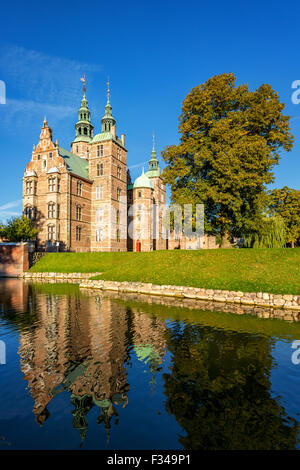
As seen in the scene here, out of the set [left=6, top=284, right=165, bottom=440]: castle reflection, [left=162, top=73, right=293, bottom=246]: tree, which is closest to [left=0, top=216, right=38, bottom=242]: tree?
[left=162, top=73, right=293, bottom=246]: tree

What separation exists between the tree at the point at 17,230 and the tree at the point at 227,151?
2440cm

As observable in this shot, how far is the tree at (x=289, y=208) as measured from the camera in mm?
36312

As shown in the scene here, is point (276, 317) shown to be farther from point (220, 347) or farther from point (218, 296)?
point (220, 347)

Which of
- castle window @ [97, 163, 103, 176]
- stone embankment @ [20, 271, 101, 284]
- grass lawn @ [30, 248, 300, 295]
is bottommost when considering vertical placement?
stone embankment @ [20, 271, 101, 284]

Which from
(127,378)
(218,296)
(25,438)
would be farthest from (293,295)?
(25,438)

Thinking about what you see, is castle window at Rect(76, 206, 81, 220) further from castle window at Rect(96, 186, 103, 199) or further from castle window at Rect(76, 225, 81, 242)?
castle window at Rect(96, 186, 103, 199)

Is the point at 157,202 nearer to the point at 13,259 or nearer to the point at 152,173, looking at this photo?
the point at 152,173

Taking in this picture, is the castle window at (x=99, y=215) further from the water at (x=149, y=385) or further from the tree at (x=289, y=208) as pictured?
the water at (x=149, y=385)

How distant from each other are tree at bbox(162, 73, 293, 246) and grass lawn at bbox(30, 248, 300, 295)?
3.48m

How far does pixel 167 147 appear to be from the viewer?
26.5 meters

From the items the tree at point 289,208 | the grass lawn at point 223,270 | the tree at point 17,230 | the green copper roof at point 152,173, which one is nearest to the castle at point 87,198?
the tree at point 17,230

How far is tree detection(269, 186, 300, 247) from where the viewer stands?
3631cm

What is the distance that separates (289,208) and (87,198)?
34831 millimetres

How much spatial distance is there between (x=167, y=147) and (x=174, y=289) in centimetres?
1592
